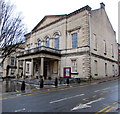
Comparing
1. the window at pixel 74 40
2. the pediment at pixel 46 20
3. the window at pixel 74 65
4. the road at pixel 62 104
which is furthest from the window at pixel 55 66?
the road at pixel 62 104

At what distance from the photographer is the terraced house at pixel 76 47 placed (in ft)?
65.6

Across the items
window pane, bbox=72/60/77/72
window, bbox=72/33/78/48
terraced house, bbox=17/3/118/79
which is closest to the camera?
terraced house, bbox=17/3/118/79

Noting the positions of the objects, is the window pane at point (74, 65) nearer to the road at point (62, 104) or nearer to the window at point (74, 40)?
the window at point (74, 40)

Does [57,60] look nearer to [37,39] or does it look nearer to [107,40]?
[37,39]

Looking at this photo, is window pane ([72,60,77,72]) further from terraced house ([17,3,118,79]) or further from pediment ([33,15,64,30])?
pediment ([33,15,64,30])

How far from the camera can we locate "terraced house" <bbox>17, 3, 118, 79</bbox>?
19984mm

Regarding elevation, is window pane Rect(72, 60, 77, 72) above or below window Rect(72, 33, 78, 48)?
below

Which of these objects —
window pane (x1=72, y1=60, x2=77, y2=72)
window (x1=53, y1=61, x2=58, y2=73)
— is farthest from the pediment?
window pane (x1=72, y1=60, x2=77, y2=72)

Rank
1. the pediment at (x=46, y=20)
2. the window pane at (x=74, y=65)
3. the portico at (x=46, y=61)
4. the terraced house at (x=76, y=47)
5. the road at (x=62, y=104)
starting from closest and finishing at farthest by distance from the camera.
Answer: the road at (x=62, y=104) → the terraced house at (x=76, y=47) → the portico at (x=46, y=61) → the window pane at (x=74, y=65) → the pediment at (x=46, y=20)

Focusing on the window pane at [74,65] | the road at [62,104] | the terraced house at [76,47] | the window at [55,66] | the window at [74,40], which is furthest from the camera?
the window at [55,66]

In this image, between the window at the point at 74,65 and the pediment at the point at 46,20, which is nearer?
the window at the point at 74,65

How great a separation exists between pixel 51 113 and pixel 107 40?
25.8 metres

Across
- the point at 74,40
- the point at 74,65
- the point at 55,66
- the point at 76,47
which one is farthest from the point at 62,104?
the point at 55,66

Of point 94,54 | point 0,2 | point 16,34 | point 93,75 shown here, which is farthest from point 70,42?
point 0,2
